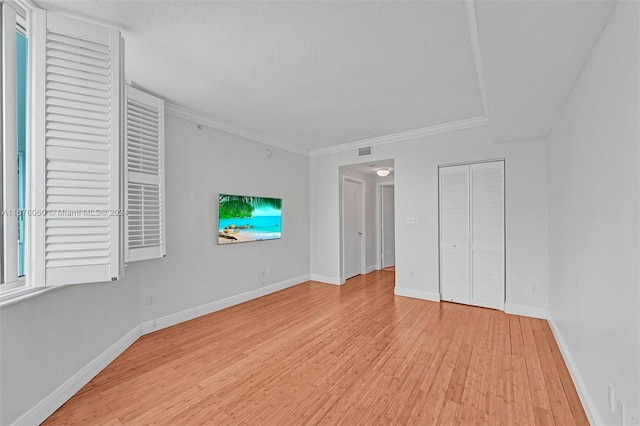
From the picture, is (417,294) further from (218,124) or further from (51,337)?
(51,337)

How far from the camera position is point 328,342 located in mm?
2936

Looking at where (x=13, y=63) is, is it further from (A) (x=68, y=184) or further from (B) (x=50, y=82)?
(A) (x=68, y=184)

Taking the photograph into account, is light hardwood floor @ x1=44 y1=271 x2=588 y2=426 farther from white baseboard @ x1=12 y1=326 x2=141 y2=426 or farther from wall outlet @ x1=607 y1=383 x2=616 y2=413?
wall outlet @ x1=607 y1=383 x2=616 y2=413

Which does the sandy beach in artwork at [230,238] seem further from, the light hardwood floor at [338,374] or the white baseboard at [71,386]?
the white baseboard at [71,386]

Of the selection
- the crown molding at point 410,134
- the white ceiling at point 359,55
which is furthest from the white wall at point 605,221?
the crown molding at point 410,134

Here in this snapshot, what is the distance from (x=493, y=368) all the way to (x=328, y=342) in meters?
1.54

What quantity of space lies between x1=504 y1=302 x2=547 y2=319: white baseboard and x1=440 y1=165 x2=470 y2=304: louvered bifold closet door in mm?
506

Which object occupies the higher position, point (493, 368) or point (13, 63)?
point (13, 63)

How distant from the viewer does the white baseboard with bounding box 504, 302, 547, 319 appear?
3.50 metres

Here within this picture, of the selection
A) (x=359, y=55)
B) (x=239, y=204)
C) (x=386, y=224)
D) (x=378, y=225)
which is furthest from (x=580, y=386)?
(x=386, y=224)

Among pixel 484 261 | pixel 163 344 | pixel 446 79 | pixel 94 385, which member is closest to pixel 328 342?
pixel 163 344

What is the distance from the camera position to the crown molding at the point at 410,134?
12.8 feet

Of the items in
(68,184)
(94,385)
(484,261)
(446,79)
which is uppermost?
(446,79)

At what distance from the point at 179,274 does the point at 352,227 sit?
353 centimetres
